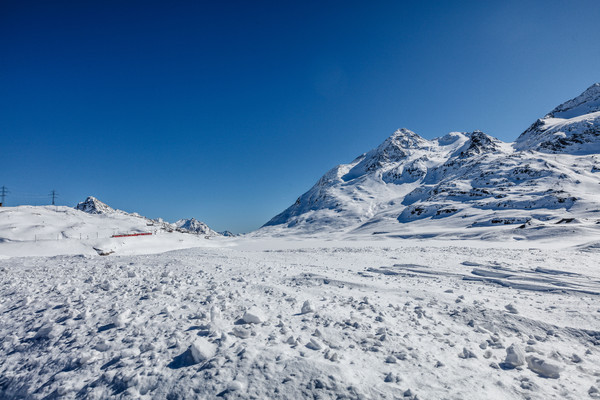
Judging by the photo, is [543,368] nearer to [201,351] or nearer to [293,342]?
[293,342]

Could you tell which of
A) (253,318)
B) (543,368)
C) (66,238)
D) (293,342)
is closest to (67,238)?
(66,238)

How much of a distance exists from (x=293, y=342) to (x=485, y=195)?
112 meters

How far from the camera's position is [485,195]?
9450 cm

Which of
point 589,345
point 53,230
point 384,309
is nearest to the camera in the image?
point 589,345

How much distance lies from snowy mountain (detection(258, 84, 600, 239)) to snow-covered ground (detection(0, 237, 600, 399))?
3875cm

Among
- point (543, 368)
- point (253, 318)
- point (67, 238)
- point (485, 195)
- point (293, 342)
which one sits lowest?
point (543, 368)

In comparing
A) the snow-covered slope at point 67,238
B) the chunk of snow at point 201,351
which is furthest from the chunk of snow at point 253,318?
the snow-covered slope at point 67,238

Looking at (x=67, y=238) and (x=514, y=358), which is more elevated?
(x=67, y=238)

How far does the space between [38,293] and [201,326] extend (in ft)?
21.7

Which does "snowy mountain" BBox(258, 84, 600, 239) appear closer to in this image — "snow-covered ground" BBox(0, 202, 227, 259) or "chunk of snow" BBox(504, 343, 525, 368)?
"chunk of snow" BBox(504, 343, 525, 368)

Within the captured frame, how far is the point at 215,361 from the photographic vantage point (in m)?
4.14

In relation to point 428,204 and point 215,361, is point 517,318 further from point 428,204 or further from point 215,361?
point 428,204

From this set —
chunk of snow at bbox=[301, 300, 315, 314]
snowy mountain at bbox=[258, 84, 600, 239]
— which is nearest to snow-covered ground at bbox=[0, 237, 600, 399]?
chunk of snow at bbox=[301, 300, 315, 314]

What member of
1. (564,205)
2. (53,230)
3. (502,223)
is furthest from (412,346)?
(564,205)
